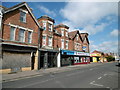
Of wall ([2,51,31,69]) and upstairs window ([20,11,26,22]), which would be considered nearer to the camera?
wall ([2,51,31,69])

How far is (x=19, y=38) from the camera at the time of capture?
16016 mm

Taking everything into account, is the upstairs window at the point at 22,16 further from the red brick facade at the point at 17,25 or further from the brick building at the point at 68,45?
the brick building at the point at 68,45

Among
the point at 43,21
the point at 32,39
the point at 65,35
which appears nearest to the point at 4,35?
the point at 32,39

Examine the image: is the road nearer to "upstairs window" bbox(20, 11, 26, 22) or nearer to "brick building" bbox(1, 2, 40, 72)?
"brick building" bbox(1, 2, 40, 72)

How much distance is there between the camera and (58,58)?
23.3 m

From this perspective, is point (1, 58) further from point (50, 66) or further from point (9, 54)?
point (50, 66)

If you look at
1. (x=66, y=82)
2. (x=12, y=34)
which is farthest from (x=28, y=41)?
(x=66, y=82)

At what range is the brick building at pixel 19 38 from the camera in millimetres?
14188

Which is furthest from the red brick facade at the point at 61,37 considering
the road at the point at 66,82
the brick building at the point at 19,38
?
the road at the point at 66,82

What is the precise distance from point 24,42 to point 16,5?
232 inches

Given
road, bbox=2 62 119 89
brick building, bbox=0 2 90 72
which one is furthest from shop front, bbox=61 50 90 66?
road, bbox=2 62 119 89

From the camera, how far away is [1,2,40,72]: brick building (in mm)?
14188

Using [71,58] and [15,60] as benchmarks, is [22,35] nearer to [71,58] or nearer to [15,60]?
[15,60]

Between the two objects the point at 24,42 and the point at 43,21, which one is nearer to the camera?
the point at 24,42
